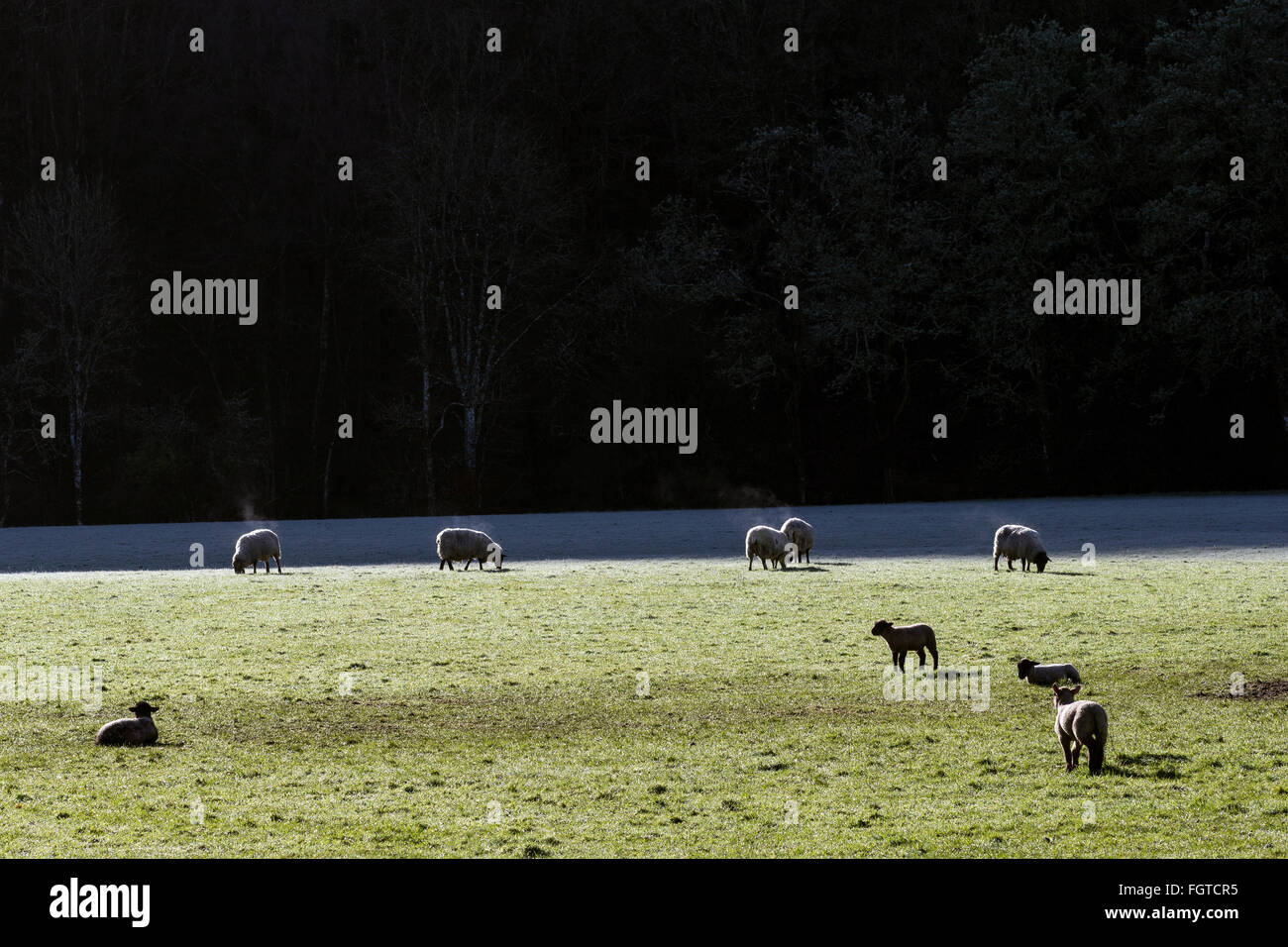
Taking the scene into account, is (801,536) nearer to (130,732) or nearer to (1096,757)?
(130,732)

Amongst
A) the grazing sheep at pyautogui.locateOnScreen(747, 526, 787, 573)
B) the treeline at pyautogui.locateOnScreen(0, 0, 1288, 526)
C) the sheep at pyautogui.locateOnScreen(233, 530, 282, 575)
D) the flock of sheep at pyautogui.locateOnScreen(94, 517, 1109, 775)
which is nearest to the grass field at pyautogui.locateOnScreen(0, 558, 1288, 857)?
the flock of sheep at pyautogui.locateOnScreen(94, 517, 1109, 775)

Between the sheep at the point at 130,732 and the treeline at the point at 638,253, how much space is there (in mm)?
44330

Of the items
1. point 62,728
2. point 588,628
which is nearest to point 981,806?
point 62,728

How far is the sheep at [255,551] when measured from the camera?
3108 centimetres

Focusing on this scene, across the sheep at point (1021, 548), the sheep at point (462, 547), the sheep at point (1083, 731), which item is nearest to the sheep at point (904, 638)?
the sheep at point (1083, 731)

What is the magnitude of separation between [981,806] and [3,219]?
58.0 metres

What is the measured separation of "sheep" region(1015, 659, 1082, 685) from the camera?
50.0 ft

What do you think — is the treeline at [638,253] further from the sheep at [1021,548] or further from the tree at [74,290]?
the sheep at [1021,548]

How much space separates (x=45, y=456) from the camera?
186ft

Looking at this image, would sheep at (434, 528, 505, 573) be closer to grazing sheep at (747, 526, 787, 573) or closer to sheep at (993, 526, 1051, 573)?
grazing sheep at (747, 526, 787, 573)

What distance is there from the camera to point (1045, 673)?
1533 centimetres

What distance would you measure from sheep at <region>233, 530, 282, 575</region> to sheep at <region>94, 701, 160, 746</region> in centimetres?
1788

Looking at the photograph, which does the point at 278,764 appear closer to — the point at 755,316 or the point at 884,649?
the point at 884,649
